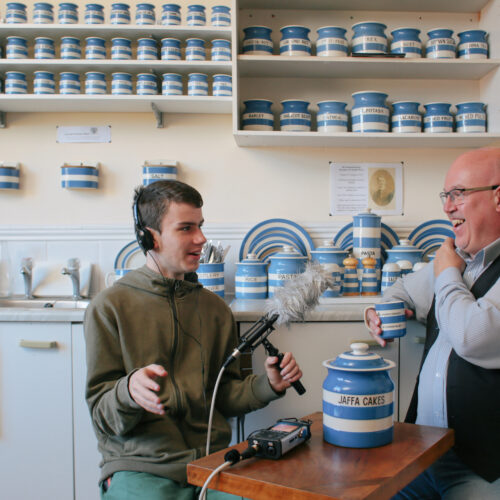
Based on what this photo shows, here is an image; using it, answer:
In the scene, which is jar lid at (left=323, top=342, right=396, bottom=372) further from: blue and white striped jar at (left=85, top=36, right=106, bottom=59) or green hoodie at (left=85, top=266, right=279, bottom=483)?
blue and white striped jar at (left=85, top=36, right=106, bottom=59)

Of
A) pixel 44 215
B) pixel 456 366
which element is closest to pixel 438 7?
pixel 456 366

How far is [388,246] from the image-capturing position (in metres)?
2.55

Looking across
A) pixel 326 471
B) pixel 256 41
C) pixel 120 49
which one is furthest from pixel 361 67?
pixel 326 471

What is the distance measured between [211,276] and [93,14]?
1295 millimetres

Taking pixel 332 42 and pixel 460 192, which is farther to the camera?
pixel 332 42

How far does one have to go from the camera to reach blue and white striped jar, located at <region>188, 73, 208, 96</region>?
93.5 inches

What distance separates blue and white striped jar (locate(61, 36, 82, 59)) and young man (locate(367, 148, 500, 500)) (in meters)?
1.80

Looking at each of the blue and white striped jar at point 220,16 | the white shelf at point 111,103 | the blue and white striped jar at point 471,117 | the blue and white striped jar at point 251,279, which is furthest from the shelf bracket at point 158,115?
the blue and white striped jar at point 471,117

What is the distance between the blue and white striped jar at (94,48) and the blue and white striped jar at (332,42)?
3.25 feet

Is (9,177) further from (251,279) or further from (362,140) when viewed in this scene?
(362,140)

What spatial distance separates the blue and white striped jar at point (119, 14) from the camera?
238 centimetres

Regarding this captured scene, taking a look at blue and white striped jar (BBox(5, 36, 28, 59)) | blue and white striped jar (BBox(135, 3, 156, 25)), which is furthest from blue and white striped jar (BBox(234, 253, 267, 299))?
blue and white striped jar (BBox(5, 36, 28, 59))

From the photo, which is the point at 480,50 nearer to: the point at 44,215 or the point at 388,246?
the point at 388,246

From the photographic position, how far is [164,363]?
4.39ft
